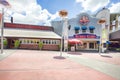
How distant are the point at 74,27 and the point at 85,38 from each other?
11.6ft

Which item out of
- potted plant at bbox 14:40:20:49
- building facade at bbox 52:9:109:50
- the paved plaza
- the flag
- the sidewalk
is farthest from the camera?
building facade at bbox 52:9:109:50

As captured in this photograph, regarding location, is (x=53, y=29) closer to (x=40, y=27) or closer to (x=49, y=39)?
(x=40, y=27)

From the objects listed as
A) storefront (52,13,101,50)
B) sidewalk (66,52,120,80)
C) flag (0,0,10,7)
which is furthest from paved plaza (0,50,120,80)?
storefront (52,13,101,50)

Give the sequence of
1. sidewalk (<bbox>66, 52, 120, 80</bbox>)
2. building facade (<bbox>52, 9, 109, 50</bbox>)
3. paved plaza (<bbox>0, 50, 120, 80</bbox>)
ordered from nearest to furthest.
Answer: paved plaza (<bbox>0, 50, 120, 80</bbox>)
sidewalk (<bbox>66, 52, 120, 80</bbox>)
building facade (<bbox>52, 9, 109, 50</bbox>)

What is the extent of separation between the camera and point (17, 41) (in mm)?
27500

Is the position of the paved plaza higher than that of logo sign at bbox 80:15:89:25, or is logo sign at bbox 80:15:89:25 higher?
logo sign at bbox 80:15:89:25

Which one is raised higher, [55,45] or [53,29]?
[53,29]

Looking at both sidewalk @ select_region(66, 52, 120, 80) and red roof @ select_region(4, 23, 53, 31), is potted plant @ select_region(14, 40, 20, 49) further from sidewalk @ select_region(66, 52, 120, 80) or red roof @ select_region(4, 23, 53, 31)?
sidewalk @ select_region(66, 52, 120, 80)

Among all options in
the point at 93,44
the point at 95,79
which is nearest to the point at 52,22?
the point at 93,44

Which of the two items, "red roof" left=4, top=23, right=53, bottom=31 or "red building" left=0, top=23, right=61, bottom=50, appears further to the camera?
"red roof" left=4, top=23, right=53, bottom=31

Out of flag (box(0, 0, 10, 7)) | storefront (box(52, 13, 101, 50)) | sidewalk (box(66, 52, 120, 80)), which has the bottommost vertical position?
sidewalk (box(66, 52, 120, 80))

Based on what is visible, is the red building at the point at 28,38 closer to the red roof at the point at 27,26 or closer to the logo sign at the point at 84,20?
the red roof at the point at 27,26

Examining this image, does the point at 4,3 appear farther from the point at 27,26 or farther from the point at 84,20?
the point at 84,20

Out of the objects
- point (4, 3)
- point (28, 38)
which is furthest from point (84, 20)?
point (4, 3)
